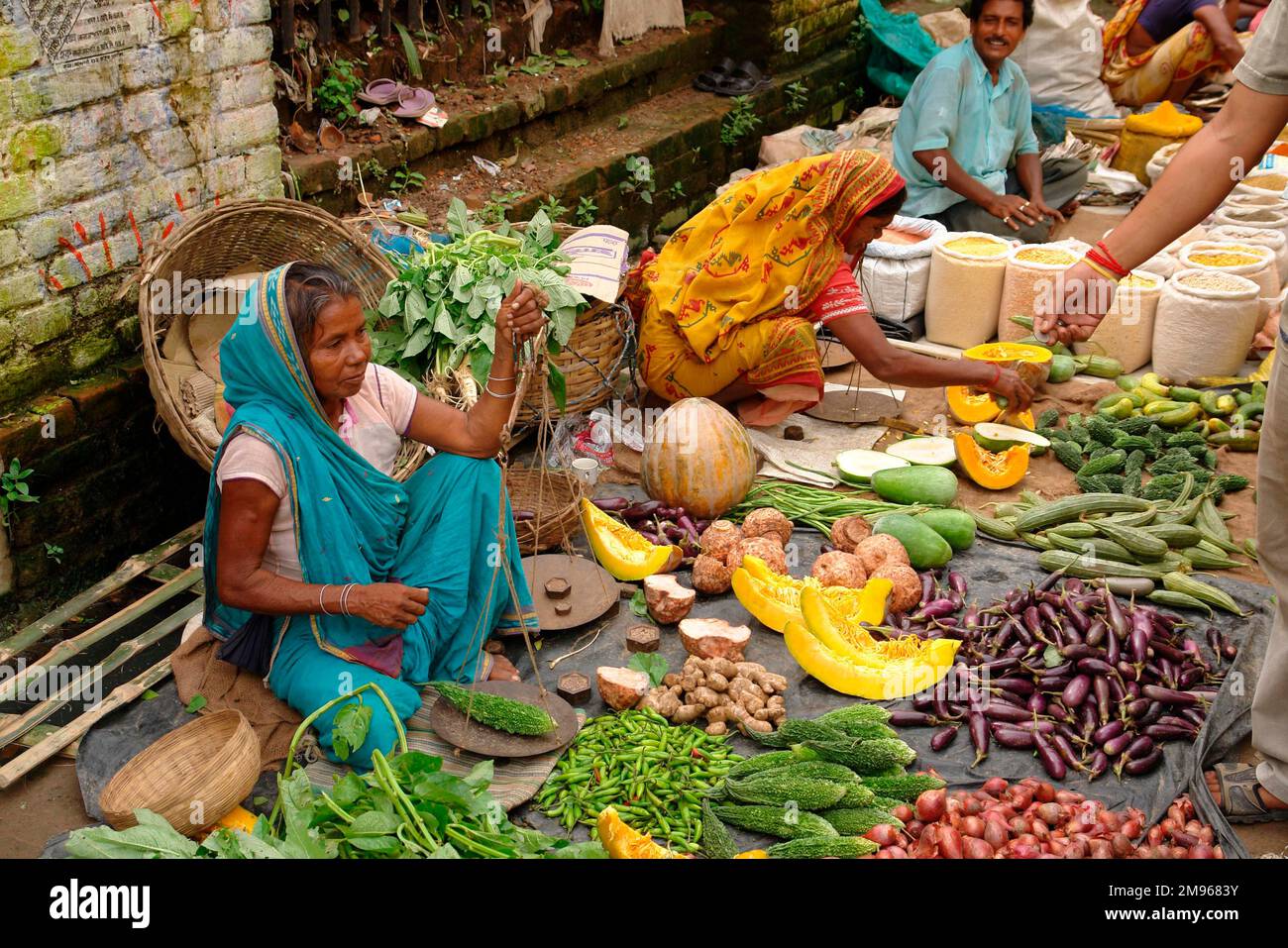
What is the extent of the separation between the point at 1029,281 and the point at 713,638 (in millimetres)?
2921

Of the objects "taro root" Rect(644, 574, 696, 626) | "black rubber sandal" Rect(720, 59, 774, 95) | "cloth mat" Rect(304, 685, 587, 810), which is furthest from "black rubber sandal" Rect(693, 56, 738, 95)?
"cloth mat" Rect(304, 685, 587, 810)

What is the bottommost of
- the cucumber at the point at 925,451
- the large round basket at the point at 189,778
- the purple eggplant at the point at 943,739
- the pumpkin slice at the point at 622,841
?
the cucumber at the point at 925,451

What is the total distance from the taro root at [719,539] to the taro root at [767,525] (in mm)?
43

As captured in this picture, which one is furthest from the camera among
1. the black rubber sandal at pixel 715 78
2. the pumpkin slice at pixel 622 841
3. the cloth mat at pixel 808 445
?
the black rubber sandal at pixel 715 78

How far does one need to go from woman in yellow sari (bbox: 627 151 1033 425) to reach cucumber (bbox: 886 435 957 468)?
25 cm

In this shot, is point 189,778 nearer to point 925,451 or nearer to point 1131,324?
point 925,451

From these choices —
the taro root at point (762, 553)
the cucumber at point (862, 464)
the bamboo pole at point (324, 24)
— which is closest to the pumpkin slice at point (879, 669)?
the taro root at point (762, 553)

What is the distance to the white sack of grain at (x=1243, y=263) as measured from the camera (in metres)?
5.62

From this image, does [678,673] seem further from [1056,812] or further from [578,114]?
[578,114]

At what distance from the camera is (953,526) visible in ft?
14.0

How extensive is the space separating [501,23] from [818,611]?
4.56 metres

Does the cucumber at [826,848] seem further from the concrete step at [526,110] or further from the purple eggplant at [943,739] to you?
the concrete step at [526,110]

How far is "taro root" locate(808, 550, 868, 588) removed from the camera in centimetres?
391

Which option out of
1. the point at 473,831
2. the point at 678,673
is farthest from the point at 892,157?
the point at 473,831
